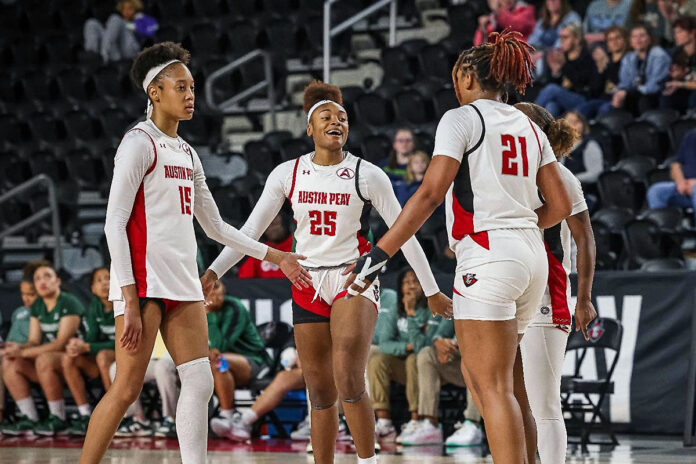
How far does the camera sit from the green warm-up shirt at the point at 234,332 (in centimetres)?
936

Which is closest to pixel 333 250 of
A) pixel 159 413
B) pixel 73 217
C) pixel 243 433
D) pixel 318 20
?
pixel 243 433

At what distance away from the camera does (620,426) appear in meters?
8.85

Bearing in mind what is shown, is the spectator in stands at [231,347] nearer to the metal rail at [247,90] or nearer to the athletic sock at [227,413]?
the athletic sock at [227,413]

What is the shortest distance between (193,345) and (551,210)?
1.60m

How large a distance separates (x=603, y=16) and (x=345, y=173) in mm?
7616

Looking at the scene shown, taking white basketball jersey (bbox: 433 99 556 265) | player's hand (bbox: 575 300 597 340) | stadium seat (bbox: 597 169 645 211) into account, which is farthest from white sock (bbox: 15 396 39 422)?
white basketball jersey (bbox: 433 99 556 265)

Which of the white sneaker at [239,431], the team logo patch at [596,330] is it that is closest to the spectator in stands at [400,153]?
the white sneaker at [239,431]

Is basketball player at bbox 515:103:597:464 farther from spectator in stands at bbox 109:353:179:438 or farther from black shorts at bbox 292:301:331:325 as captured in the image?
spectator in stands at bbox 109:353:179:438

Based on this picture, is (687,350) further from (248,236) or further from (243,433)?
(248,236)

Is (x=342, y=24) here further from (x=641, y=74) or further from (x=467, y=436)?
(x=467, y=436)

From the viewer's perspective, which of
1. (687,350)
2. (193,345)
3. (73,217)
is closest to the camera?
(193,345)

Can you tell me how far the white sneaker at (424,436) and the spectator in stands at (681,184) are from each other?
10.5 ft

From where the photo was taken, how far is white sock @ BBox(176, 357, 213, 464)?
4.72 meters

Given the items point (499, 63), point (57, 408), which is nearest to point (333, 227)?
point (499, 63)
